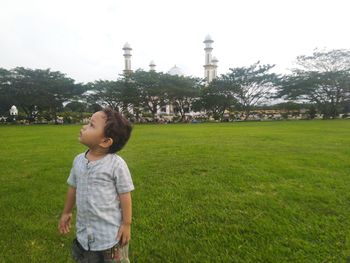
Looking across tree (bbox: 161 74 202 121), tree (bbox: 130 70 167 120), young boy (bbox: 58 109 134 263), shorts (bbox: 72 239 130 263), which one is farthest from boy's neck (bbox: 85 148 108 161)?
tree (bbox: 161 74 202 121)

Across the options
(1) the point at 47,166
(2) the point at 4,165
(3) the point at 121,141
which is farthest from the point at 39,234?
(2) the point at 4,165

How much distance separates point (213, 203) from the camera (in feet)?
12.8

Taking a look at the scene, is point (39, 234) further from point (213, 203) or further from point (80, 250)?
point (213, 203)

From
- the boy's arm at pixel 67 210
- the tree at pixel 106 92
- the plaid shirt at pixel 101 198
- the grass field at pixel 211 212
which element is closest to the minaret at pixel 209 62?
the tree at pixel 106 92

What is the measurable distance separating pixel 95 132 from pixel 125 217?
1.81ft

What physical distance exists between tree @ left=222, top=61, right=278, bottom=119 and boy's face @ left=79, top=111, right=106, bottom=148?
122ft

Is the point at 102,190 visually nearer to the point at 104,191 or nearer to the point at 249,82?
the point at 104,191

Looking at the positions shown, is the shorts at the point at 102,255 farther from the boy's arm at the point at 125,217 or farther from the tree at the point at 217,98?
the tree at the point at 217,98

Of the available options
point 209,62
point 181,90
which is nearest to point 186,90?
point 181,90

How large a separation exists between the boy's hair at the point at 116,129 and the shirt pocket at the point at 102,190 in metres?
0.19

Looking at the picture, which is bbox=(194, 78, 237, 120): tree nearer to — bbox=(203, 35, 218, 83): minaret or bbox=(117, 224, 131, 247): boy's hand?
bbox=(203, 35, 218, 83): minaret

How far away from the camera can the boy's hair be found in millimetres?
1864

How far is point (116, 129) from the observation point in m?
1.87

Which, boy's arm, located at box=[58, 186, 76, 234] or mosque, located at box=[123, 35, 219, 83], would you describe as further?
mosque, located at box=[123, 35, 219, 83]
